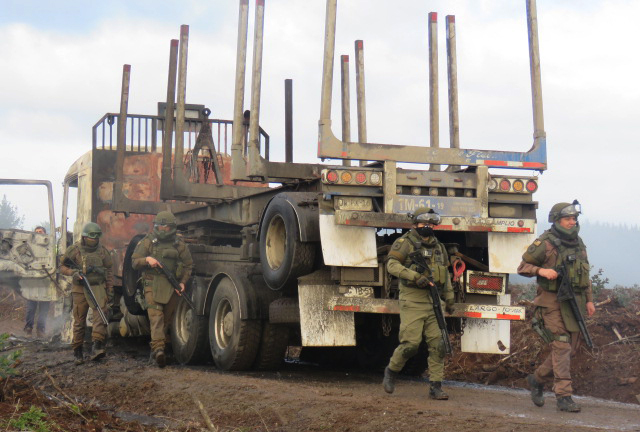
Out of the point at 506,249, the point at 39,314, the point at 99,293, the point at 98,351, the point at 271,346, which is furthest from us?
the point at 39,314

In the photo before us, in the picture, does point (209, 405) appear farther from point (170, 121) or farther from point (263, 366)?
point (170, 121)

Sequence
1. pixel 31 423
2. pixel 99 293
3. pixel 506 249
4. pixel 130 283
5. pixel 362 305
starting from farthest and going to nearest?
pixel 130 283 → pixel 99 293 → pixel 506 249 → pixel 362 305 → pixel 31 423

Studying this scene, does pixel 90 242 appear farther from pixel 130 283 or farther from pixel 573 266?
pixel 573 266

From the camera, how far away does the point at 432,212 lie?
7.85 meters

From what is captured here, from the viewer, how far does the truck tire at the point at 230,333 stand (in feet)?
30.6

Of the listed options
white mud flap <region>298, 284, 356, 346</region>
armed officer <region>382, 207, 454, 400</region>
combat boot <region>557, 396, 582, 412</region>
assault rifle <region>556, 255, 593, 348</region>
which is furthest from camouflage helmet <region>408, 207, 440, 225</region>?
combat boot <region>557, 396, 582, 412</region>

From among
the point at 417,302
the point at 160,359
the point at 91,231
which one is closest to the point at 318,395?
the point at 417,302

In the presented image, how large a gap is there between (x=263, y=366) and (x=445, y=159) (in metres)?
2.87

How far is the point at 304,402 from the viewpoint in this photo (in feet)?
23.7

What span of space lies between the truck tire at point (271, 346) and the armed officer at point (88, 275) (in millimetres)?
2620

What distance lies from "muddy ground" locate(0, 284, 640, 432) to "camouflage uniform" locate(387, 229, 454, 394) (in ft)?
1.31

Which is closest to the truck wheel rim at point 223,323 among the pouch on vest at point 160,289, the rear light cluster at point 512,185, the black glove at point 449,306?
the pouch on vest at point 160,289

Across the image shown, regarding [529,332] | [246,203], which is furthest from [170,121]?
[529,332]

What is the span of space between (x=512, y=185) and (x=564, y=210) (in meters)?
1.18
